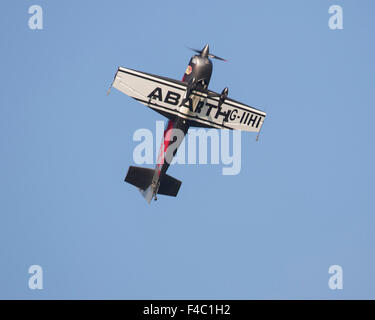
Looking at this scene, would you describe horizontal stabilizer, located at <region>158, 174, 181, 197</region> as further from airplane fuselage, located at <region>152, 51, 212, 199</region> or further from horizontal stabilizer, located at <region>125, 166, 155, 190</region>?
horizontal stabilizer, located at <region>125, 166, 155, 190</region>

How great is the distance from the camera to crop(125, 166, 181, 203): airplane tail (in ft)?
139

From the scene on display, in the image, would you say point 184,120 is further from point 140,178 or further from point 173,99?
point 140,178

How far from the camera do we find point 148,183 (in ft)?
140

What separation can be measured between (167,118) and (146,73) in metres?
2.59

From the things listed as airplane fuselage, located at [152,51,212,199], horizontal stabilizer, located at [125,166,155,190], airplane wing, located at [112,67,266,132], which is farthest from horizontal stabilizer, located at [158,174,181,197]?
airplane wing, located at [112,67,266,132]

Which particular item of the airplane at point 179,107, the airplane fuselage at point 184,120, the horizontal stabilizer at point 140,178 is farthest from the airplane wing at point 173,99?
the horizontal stabilizer at point 140,178

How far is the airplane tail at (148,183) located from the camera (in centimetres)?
4241

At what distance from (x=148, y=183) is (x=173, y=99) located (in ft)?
17.4

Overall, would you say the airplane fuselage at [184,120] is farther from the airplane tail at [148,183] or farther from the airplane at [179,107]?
the airplane tail at [148,183]

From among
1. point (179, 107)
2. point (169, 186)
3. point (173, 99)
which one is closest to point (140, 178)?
point (169, 186)

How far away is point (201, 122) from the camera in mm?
40562
